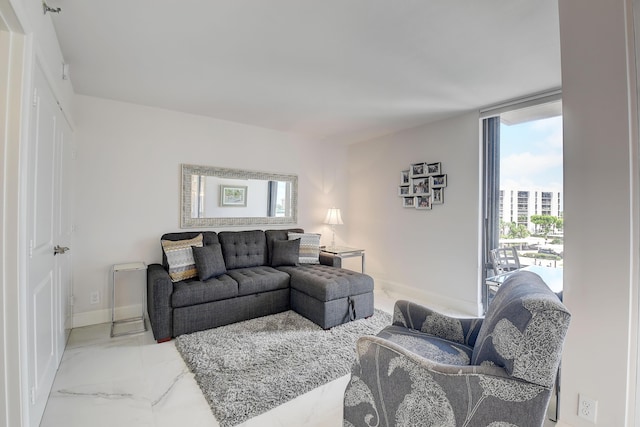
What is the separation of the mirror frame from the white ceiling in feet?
2.57

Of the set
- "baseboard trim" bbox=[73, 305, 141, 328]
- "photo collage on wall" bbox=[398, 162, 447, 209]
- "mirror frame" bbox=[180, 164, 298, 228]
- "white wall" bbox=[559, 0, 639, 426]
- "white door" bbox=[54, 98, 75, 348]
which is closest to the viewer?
"white wall" bbox=[559, 0, 639, 426]

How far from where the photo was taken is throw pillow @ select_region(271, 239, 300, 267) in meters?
3.88

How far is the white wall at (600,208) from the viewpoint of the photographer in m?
1.35

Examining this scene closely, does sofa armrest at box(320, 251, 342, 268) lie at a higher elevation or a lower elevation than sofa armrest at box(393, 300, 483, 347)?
higher

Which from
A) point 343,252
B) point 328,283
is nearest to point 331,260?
point 343,252

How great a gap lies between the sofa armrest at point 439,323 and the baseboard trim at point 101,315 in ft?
9.72

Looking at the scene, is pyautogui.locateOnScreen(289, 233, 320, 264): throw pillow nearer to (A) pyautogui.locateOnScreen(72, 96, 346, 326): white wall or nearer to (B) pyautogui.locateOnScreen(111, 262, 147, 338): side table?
(A) pyautogui.locateOnScreen(72, 96, 346, 326): white wall

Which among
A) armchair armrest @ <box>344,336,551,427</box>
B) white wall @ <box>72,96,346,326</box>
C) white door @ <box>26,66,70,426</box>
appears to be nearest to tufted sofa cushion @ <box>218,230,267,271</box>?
white wall @ <box>72,96,346,326</box>

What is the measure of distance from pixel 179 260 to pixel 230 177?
1369 millimetres

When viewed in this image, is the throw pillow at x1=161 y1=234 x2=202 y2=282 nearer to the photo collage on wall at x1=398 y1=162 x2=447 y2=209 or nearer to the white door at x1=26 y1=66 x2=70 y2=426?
the white door at x1=26 y1=66 x2=70 y2=426

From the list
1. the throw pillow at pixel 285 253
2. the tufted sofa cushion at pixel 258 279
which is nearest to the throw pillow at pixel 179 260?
the tufted sofa cushion at pixel 258 279

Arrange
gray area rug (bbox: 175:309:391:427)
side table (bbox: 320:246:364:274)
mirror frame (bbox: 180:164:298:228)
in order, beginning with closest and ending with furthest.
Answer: gray area rug (bbox: 175:309:391:427) → mirror frame (bbox: 180:164:298:228) → side table (bbox: 320:246:364:274)

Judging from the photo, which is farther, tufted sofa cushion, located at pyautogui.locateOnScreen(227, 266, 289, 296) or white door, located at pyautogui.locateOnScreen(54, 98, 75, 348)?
tufted sofa cushion, located at pyautogui.locateOnScreen(227, 266, 289, 296)

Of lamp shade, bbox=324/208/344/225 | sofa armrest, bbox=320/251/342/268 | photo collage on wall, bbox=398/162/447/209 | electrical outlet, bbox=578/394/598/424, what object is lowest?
electrical outlet, bbox=578/394/598/424
